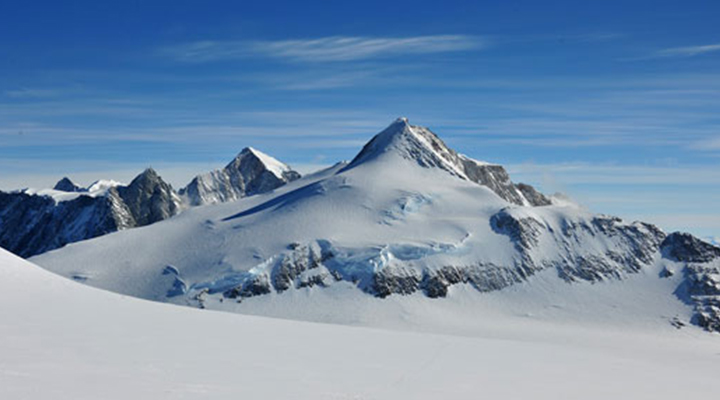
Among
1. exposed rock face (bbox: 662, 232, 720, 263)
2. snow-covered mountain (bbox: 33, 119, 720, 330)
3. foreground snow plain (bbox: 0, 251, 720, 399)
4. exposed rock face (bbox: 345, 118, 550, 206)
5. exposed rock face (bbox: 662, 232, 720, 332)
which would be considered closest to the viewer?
foreground snow plain (bbox: 0, 251, 720, 399)

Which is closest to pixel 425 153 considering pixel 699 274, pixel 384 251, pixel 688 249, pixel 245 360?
pixel 384 251

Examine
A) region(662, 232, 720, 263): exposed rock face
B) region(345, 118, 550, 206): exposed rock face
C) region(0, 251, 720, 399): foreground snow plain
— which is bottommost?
region(0, 251, 720, 399): foreground snow plain

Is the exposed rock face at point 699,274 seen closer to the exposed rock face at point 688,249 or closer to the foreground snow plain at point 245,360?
the exposed rock face at point 688,249

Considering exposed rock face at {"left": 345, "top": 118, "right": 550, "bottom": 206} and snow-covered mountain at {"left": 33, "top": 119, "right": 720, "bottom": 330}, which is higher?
exposed rock face at {"left": 345, "top": 118, "right": 550, "bottom": 206}

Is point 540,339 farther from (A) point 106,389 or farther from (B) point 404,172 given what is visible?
(A) point 106,389

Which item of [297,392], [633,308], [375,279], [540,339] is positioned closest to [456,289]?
[375,279]

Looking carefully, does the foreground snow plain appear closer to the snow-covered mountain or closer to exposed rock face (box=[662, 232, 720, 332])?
the snow-covered mountain

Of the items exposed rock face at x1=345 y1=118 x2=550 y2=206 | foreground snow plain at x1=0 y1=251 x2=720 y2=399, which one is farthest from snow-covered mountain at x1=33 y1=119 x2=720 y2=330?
foreground snow plain at x1=0 y1=251 x2=720 y2=399

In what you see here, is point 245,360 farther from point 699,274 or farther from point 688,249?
point 688,249
